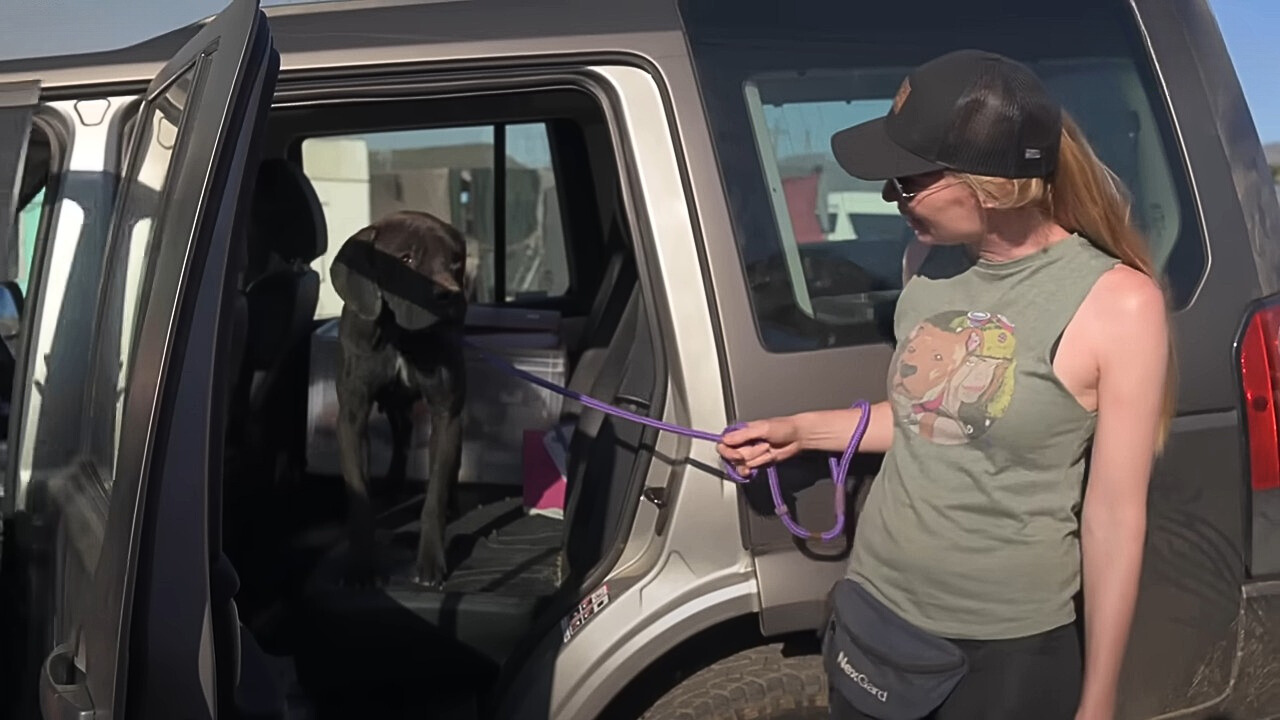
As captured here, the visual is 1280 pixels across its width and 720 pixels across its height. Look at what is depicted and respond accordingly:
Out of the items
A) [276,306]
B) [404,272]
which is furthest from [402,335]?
[276,306]

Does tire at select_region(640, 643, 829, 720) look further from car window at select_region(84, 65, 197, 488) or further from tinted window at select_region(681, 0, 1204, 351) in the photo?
car window at select_region(84, 65, 197, 488)

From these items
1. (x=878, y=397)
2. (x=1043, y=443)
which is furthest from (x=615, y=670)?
(x=1043, y=443)

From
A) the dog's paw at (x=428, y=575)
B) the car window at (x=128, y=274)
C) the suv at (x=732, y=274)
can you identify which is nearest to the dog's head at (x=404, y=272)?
the dog's paw at (x=428, y=575)

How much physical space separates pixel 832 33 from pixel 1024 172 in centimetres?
63

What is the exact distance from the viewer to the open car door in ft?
4.43

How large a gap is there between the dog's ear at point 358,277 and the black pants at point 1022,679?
98.4 inches

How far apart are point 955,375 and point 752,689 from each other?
758 mm

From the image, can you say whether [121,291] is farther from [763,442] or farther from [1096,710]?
[1096,710]

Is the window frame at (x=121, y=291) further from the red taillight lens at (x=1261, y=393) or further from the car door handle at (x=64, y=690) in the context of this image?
the red taillight lens at (x=1261, y=393)

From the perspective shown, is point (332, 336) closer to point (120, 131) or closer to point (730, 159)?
point (120, 131)

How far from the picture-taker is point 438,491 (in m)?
3.76

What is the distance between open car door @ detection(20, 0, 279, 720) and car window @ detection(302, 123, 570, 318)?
249cm

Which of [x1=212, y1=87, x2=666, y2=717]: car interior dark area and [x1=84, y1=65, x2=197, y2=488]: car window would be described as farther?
[x1=212, y1=87, x2=666, y2=717]: car interior dark area

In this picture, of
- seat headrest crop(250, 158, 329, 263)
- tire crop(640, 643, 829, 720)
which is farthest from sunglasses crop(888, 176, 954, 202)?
seat headrest crop(250, 158, 329, 263)
